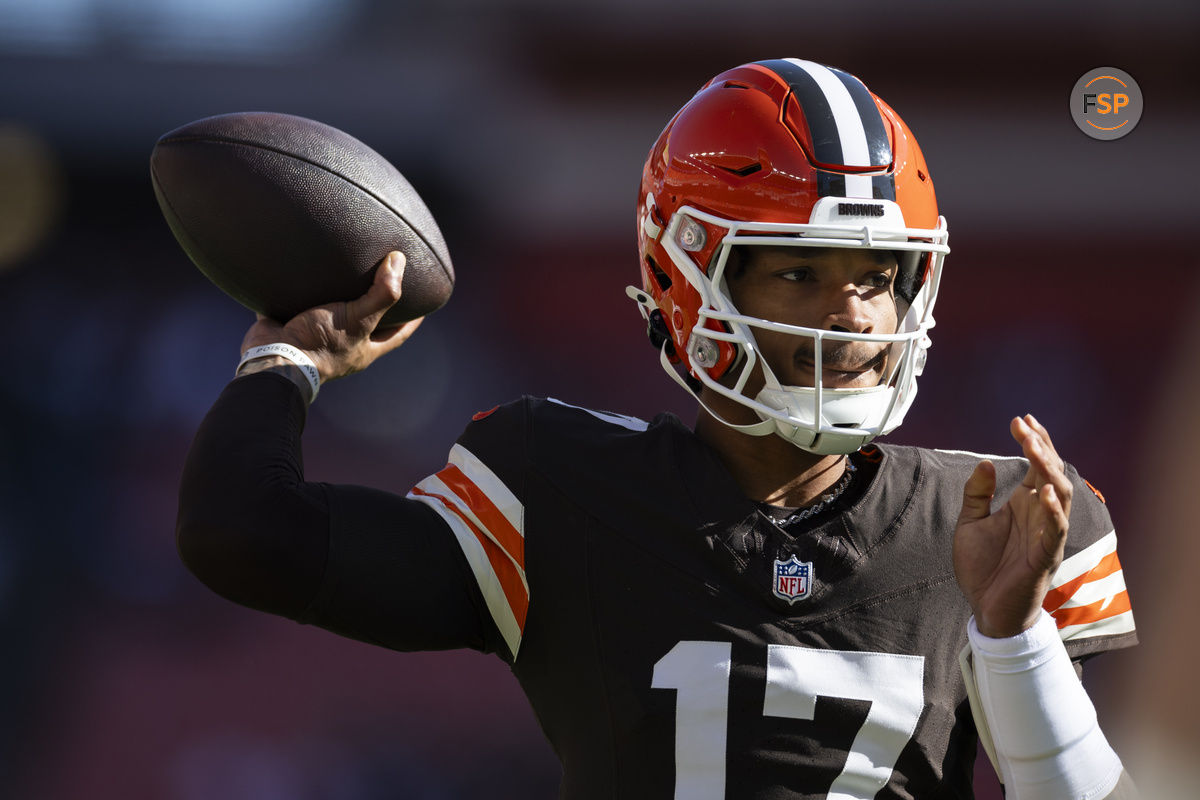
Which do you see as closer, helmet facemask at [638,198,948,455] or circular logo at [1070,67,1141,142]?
helmet facemask at [638,198,948,455]

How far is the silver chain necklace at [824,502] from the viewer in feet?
4.15

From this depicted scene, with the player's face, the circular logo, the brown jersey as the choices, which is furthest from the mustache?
the circular logo

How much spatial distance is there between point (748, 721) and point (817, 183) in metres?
0.54

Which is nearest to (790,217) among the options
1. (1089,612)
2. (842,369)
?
(842,369)

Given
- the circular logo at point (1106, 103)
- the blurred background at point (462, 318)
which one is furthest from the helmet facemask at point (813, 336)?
the circular logo at point (1106, 103)

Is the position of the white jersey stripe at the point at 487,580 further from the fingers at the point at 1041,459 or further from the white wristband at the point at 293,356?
the fingers at the point at 1041,459

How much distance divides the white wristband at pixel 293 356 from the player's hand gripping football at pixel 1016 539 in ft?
2.17

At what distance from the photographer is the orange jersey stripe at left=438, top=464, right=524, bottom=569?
122 centimetres

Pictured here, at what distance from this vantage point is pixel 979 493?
1119 millimetres

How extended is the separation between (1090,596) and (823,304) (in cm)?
41

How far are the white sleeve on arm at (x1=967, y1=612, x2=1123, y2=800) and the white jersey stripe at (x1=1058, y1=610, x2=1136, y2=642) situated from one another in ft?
0.33

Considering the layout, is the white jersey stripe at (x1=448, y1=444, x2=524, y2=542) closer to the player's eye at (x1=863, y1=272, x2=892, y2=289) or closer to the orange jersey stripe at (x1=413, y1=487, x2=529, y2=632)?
the orange jersey stripe at (x1=413, y1=487, x2=529, y2=632)

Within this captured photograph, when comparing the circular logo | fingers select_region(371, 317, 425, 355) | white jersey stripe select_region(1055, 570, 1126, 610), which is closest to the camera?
white jersey stripe select_region(1055, 570, 1126, 610)

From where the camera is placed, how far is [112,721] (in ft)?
10.6
